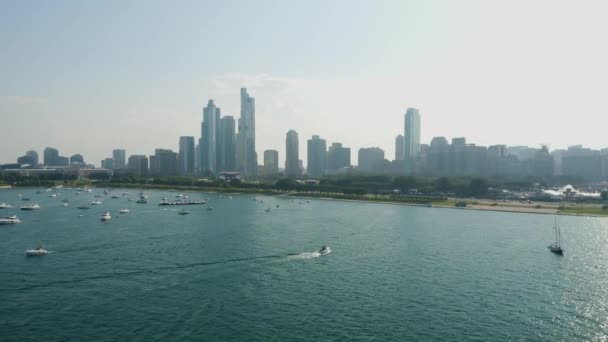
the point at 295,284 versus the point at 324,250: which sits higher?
the point at 324,250

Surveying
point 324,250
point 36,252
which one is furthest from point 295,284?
point 36,252

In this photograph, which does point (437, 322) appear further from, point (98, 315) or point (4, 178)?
point (4, 178)

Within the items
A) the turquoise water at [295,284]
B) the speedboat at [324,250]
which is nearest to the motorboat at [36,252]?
the turquoise water at [295,284]

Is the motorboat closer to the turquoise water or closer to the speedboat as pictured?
the turquoise water

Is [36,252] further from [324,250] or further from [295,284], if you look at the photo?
[324,250]

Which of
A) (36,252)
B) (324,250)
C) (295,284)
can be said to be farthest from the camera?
(324,250)

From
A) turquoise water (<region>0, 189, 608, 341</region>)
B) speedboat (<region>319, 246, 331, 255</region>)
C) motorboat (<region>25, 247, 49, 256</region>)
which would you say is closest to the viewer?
turquoise water (<region>0, 189, 608, 341</region>)

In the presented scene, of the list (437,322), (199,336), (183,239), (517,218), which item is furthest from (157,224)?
(517,218)

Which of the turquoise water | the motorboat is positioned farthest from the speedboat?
the motorboat

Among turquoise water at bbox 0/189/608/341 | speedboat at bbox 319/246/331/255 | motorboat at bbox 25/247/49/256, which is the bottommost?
turquoise water at bbox 0/189/608/341
